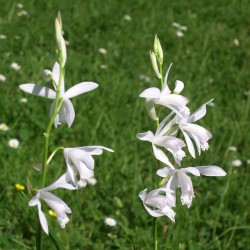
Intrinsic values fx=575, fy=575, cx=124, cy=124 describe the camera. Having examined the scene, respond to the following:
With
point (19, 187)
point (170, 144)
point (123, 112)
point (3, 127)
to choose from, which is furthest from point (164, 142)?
point (123, 112)

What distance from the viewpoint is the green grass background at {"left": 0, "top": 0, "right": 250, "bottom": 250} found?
2.36 m

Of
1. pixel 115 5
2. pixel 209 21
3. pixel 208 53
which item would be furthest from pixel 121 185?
pixel 209 21

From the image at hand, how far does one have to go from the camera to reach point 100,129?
3096mm

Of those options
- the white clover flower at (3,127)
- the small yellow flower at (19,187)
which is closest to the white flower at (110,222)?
the small yellow flower at (19,187)

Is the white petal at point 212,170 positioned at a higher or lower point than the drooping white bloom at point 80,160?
lower

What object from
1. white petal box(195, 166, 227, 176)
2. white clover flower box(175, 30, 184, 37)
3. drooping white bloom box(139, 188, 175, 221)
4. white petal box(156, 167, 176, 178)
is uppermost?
white petal box(195, 166, 227, 176)

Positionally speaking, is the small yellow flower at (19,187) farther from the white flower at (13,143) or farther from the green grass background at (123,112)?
the white flower at (13,143)

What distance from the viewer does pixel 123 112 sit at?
3309 mm

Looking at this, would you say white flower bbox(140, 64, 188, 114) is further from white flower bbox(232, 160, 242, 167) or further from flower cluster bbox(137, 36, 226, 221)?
white flower bbox(232, 160, 242, 167)

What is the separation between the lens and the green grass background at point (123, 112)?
236 centimetres

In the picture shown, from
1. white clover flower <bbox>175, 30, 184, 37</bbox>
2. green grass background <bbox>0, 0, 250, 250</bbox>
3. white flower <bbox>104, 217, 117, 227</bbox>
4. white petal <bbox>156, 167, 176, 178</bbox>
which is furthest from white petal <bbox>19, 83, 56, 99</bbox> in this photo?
white clover flower <bbox>175, 30, 184, 37</bbox>

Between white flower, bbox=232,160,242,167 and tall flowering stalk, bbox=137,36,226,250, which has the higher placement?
tall flowering stalk, bbox=137,36,226,250

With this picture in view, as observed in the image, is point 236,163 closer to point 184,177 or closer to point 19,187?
point 19,187

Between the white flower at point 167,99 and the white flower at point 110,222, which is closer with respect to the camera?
the white flower at point 167,99
